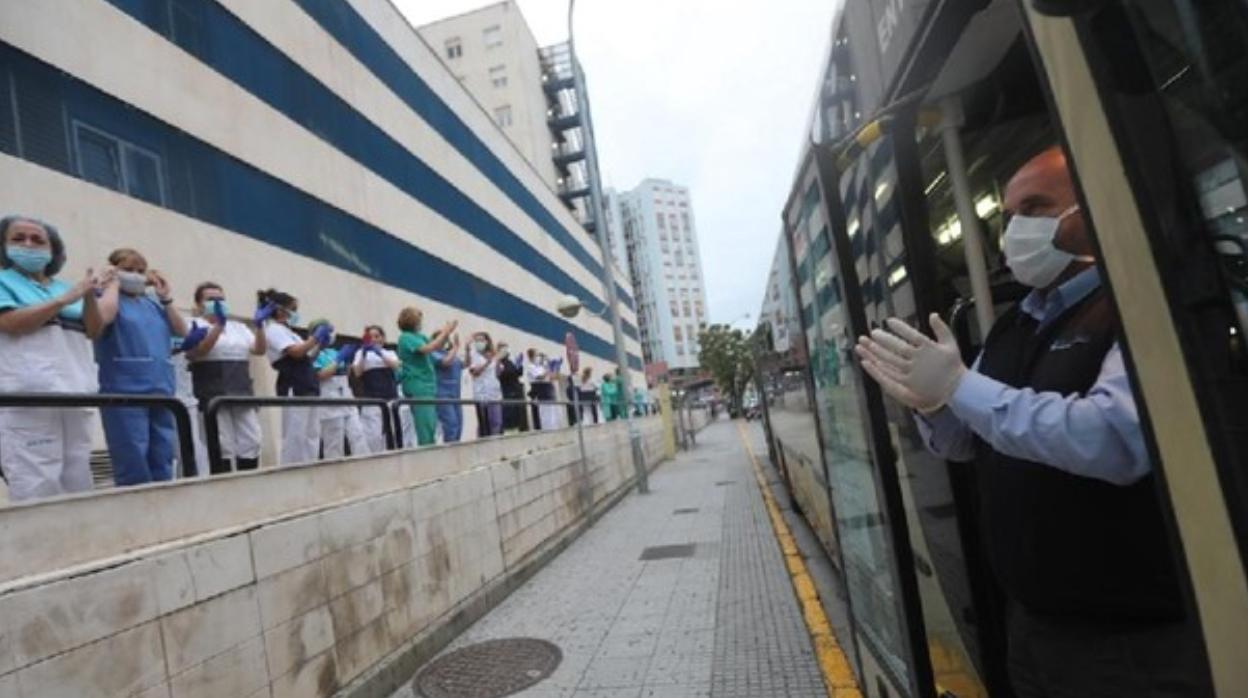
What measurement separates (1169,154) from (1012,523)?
3.23 ft

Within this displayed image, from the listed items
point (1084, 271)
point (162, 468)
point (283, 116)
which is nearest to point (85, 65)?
point (283, 116)

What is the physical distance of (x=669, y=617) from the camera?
6.26 m

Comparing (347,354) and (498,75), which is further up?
(498,75)

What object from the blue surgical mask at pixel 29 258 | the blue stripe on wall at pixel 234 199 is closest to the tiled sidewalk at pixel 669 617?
the blue surgical mask at pixel 29 258

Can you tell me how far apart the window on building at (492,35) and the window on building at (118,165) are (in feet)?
152

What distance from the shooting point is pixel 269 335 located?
6.61m

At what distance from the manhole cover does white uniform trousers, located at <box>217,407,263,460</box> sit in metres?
2.00

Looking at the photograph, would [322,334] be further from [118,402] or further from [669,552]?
[669,552]

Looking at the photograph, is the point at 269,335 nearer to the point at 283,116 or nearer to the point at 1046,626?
the point at 1046,626

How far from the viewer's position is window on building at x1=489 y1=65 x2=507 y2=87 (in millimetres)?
54094

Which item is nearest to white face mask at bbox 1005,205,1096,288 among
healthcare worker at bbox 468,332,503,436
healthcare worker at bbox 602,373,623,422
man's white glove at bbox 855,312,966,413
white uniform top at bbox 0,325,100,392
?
man's white glove at bbox 855,312,966,413

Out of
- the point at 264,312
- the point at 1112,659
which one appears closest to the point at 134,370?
the point at 264,312

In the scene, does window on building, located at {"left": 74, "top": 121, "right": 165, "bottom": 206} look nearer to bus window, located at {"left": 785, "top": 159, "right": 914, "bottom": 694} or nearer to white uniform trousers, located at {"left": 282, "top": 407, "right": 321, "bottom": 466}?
white uniform trousers, located at {"left": 282, "top": 407, "right": 321, "bottom": 466}

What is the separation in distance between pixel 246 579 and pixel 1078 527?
3743 millimetres
